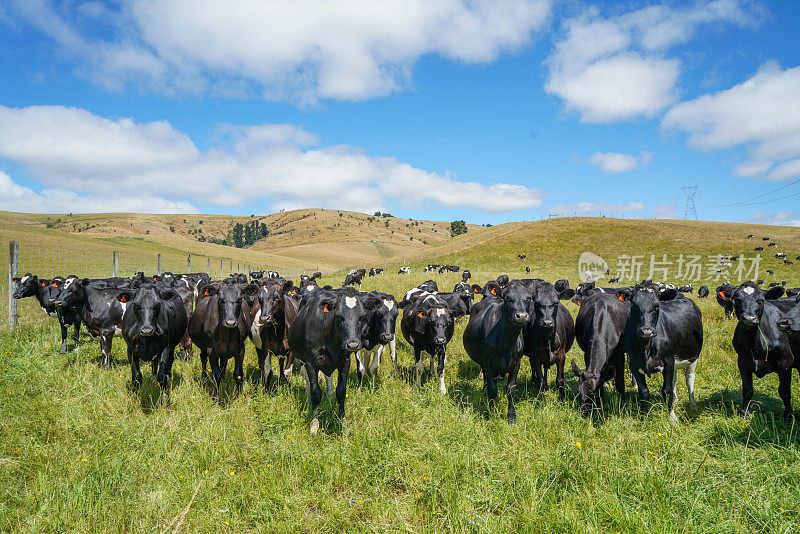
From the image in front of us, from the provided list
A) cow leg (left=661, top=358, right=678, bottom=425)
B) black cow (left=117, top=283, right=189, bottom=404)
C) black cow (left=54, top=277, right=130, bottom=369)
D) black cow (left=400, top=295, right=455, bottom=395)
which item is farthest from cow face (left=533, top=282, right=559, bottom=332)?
black cow (left=54, top=277, right=130, bottom=369)

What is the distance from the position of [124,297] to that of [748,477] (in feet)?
32.2

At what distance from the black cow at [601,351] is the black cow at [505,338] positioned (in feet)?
3.17

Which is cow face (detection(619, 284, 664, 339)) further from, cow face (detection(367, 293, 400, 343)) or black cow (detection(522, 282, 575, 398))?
cow face (detection(367, 293, 400, 343))

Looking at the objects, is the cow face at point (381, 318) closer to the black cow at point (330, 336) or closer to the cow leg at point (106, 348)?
the black cow at point (330, 336)

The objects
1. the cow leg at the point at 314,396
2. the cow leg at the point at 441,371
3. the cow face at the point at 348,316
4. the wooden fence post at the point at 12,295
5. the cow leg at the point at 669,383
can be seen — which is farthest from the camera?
the wooden fence post at the point at 12,295

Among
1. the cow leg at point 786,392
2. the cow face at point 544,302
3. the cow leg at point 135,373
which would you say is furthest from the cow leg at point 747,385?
the cow leg at point 135,373

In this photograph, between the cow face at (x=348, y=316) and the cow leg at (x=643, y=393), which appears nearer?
the cow face at (x=348, y=316)

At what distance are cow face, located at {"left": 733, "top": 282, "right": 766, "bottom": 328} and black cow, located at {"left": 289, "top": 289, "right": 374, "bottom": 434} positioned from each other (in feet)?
19.3

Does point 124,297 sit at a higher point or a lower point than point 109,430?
higher

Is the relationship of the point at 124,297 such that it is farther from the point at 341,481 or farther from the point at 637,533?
the point at 637,533

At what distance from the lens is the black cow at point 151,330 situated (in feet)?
22.6

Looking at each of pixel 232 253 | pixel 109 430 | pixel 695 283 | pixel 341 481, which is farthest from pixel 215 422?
pixel 232 253

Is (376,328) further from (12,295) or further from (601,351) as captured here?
(12,295)

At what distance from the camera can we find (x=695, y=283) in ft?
111
